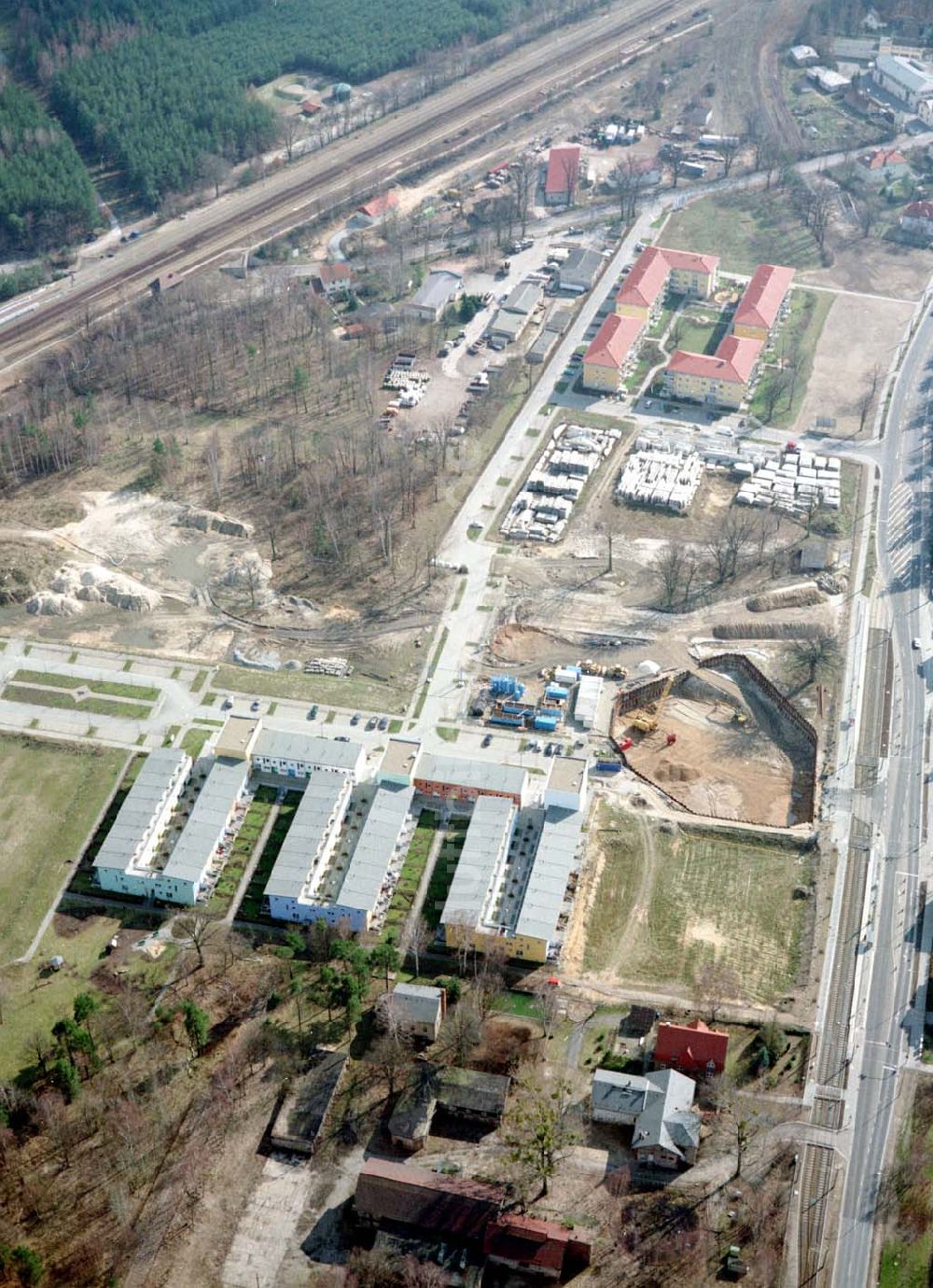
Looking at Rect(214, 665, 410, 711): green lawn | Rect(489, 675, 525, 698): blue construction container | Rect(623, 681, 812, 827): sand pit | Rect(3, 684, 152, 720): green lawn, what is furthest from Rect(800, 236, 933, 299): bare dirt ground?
Rect(3, 684, 152, 720): green lawn

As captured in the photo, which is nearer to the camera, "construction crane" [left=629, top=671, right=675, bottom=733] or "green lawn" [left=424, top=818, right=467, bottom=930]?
"green lawn" [left=424, top=818, right=467, bottom=930]

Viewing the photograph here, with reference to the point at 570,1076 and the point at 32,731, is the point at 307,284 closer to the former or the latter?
the point at 32,731

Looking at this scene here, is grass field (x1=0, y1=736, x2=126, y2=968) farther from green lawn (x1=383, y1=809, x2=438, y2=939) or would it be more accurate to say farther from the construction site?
the construction site

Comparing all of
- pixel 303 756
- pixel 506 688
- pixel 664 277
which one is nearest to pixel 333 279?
pixel 664 277

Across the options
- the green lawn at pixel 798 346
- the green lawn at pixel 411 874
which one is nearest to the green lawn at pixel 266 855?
the green lawn at pixel 411 874

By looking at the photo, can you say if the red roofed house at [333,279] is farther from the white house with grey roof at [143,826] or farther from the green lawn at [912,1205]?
the green lawn at [912,1205]

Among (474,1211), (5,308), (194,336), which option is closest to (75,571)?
(194,336)
